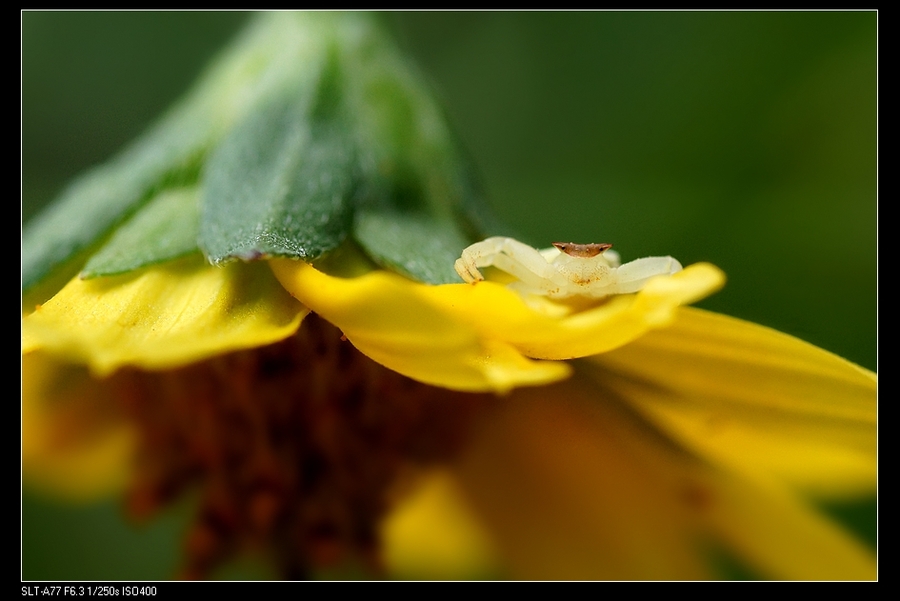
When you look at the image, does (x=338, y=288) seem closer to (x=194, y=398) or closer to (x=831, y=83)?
(x=194, y=398)

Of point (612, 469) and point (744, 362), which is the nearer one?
point (744, 362)

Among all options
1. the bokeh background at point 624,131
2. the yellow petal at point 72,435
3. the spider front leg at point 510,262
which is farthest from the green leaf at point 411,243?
the bokeh background at point 624,131

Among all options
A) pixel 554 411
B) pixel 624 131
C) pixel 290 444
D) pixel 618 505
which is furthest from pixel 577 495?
pixel 624 131

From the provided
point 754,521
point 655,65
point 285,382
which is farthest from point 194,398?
point 655,65

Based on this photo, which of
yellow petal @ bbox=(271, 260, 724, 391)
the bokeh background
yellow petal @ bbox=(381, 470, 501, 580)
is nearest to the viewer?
yellow petal @ bbox=(271, 260, 724, 391)

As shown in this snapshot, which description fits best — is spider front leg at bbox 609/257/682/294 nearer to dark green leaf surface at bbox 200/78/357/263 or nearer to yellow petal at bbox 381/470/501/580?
dark green leaf surface at bbox 200/78/357/263

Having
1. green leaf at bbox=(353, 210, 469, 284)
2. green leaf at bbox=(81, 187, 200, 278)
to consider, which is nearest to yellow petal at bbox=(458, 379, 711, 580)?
green leaf at bbox=(353, 210, 469, 284)
